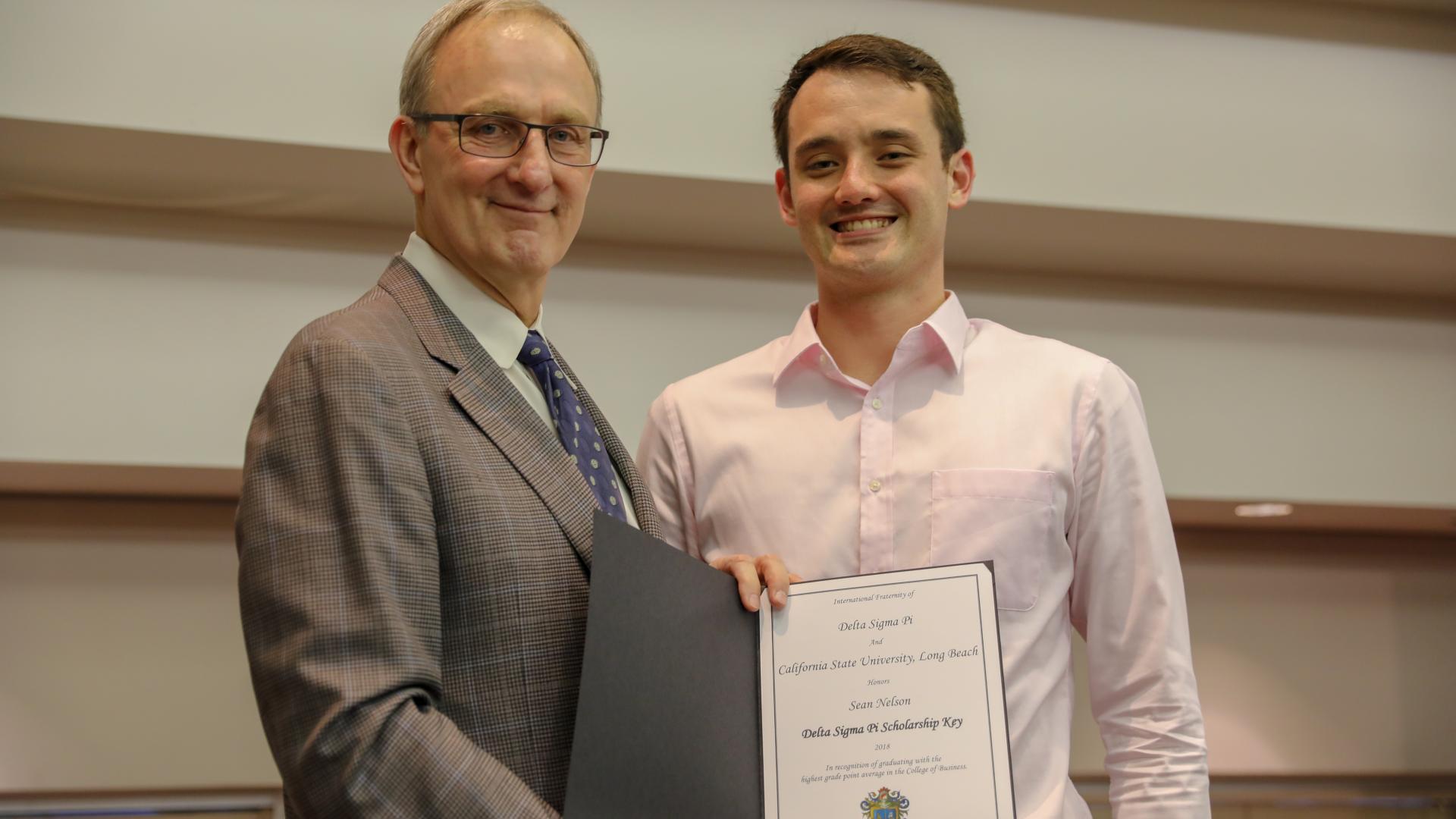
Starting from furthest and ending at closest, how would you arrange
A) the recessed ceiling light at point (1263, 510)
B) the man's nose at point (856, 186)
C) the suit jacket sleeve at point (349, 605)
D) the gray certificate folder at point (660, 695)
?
1. the recessed ceiling light at point (1263, 510)
2. the man's nose at point (856, 186)
3. the gray certificate folder at point (660, 695)
4. the suit jacket sleeve at point (349, 605)

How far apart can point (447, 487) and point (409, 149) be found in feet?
1.80

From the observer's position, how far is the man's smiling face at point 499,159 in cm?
160

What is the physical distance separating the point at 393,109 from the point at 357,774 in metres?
2.15

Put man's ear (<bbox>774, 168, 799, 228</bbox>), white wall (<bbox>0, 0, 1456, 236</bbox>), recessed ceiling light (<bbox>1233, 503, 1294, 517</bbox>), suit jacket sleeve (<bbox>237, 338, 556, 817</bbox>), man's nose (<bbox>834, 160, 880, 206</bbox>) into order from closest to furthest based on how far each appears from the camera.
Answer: suit jacket sleeve (<bbox>237, 338, 556, 817</bbox>) < man's nose (<bbox>834, 160, 880, 206</bbox>) < man's ear (<bbox>774, 168, 799, 228</bbox>) < white wall (<bbox>0, 0, 1456, 236</bbox>) < recessed ceiling light (<bbox>1233, 503, 1294, 517</bbox>)

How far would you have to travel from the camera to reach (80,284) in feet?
10.7

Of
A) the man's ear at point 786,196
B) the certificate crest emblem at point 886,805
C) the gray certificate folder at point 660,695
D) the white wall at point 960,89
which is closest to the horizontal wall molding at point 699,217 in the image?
the white wall at point 960,89

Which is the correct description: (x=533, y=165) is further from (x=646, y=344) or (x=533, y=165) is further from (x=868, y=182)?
(x=646, y=344)

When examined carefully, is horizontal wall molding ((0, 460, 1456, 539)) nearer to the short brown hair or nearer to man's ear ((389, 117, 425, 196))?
man's ear ((389, 117, 425, 196))

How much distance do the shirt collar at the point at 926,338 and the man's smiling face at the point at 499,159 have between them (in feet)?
1.67

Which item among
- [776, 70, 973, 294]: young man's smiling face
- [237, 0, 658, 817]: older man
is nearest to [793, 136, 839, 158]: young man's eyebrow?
[776, 70, 973, 294]: young man's smiling face

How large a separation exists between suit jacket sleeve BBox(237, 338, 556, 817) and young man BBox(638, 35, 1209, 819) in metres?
0.72

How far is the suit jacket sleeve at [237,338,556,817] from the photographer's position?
1.20 m

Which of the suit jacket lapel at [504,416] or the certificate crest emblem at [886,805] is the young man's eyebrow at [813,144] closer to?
the suit jacket lapel at [504,416]

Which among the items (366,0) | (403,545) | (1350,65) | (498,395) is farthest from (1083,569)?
(1350,65)
